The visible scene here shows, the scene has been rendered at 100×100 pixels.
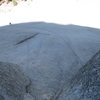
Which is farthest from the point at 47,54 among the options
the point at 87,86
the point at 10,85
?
the point at 87,86

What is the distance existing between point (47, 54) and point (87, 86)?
2918 mm

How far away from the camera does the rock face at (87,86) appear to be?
12.2 ft

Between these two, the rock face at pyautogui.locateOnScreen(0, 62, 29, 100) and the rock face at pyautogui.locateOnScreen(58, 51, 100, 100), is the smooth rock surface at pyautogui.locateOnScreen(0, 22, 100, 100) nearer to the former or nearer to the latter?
the rock face at pyautogui.locateOnScreen(0, 62, 29, 100)

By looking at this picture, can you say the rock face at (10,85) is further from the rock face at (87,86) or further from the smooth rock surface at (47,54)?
the rock face at (87,86)

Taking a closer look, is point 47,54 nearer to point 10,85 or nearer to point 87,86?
point 10,85

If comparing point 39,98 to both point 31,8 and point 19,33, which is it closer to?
point 19,33

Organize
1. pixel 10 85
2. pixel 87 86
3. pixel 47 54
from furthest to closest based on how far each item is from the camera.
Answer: pixel 47 54
pixel 10 85
pixel 87 86

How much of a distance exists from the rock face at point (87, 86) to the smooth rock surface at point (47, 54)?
85 centimetres

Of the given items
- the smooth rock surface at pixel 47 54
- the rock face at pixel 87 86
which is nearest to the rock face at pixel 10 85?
the smooth rock surface at pixel 47 54

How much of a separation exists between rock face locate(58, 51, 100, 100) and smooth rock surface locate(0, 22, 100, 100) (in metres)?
0.85

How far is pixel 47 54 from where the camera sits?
6703mm

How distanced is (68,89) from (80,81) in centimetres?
25

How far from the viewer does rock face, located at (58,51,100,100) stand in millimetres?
3729

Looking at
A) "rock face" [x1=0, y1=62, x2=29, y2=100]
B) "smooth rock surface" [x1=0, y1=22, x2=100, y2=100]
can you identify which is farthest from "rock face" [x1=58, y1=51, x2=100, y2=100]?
"smooth rock surface" [x1=0, y1=22, x2=100, y2=100]
